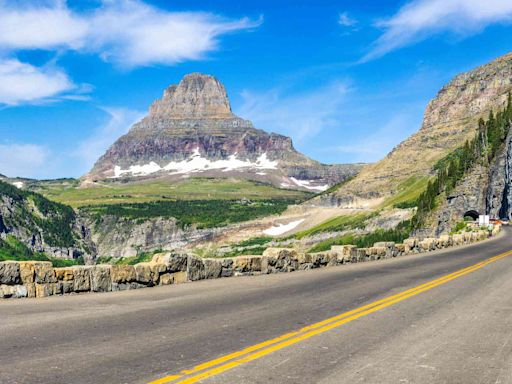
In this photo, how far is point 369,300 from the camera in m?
14.6

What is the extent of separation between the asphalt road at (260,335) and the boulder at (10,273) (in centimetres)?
74

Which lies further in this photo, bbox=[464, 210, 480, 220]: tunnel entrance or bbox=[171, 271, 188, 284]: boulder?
bbox=[464, 210, 480, 220]: tunnel entrance

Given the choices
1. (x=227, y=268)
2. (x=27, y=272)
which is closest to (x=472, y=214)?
(x=227, y=268)

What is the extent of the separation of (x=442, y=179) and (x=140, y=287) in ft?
478

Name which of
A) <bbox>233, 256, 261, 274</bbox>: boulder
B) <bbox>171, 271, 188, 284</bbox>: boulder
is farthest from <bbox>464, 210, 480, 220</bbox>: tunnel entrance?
<bbox>171, 271, 188, 284</bbox>: boulder

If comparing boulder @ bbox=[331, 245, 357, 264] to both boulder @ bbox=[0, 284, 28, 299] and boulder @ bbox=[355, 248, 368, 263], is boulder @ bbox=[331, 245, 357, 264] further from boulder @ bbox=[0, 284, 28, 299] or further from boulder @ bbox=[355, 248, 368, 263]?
boulder @ bbox=[0, 284, 28, 299]

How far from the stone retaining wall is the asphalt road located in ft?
2.17

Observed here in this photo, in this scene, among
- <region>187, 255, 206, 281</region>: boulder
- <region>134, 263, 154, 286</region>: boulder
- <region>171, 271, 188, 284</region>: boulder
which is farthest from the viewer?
<region>187, 255, 206, 281</region>: boulder

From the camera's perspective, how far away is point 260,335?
997cm

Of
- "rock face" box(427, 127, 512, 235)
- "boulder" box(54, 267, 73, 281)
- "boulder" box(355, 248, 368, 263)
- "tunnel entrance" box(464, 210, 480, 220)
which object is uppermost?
"rock face" box(427, 127, 512, 235)

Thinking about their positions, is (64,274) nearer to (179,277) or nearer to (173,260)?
(173,260)

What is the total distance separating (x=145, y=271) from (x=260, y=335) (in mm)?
8376

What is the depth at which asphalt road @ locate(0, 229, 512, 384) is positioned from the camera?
7.61 metres

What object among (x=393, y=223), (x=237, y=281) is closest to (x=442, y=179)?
(x=393, y=223)
